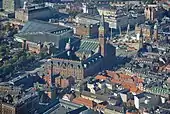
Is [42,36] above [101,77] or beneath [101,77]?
above

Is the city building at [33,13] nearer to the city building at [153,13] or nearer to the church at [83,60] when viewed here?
the city building at [153,13]

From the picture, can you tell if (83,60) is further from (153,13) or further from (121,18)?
(153,13)

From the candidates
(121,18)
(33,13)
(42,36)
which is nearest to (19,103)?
(42,36)

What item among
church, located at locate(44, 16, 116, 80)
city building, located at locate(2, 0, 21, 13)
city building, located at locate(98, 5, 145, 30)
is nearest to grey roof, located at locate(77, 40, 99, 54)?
church, located at locate(44, 16, 116, 80)

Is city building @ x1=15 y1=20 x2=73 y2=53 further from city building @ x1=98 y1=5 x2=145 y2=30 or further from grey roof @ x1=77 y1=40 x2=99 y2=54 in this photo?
city building @ x1=98 y1=5 x2=145 y2=30

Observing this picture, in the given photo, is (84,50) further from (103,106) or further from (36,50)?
(103,106)

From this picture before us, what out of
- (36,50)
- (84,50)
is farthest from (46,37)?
(84,50)

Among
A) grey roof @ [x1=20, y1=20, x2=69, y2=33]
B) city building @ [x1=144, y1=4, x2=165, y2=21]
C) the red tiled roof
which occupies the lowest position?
the red tiled roof

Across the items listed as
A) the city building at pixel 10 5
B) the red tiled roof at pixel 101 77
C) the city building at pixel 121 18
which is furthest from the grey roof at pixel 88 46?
the city building at pixel 10 5
